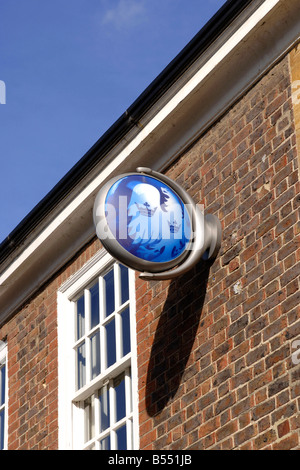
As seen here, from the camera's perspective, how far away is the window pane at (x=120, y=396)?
9.18 metres

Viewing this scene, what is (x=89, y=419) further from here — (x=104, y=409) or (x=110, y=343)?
(x=110, y=343)

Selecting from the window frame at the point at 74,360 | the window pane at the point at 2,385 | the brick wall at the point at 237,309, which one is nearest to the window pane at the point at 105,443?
the window frame at the point at 74,360

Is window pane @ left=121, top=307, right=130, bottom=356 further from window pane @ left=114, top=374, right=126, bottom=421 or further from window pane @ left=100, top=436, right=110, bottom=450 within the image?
window pane @ left=100, top=436, right=110, bottom=450

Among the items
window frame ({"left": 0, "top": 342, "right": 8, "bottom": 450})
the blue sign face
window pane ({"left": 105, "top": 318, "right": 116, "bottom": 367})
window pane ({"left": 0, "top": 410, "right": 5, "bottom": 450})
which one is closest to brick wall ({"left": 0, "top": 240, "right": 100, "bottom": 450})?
window frame ({"left": 0, "top": 342, "right": 8, "bottom": 450})

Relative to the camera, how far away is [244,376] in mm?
7598

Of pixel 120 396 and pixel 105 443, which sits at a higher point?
pixel 120 396

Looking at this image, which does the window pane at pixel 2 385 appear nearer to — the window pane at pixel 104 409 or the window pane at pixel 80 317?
the window pane at pixel 80 317

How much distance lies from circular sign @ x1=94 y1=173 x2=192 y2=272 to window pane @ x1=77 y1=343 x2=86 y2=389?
2.12m

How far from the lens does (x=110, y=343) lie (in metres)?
9.51

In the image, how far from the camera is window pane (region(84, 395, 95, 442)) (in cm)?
966

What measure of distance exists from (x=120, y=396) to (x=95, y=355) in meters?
0.60


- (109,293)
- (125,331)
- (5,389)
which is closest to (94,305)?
(109,293)

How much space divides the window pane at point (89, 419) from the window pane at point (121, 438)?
62 cm
